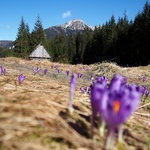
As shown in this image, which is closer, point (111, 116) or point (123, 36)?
point (111, 116)

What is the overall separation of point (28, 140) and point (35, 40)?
247 feet

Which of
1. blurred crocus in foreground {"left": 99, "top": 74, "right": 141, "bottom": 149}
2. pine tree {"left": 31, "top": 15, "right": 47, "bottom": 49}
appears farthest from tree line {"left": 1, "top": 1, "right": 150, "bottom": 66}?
blurred crocus in foreground {"left": 99, "top": 74, "right": 141, "bottom": 149}

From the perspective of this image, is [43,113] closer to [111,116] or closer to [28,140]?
[28,140]

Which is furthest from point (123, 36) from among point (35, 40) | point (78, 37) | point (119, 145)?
point (119, 145)

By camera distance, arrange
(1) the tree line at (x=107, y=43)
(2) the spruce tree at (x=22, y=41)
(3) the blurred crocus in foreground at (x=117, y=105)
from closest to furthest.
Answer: (3) the blurred crocus in foreground at (x=117, y=105) < (1) the tree line at (x=107, y=43) < (2) the spruce tree at (x=22, y=41)

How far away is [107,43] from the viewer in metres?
70.9

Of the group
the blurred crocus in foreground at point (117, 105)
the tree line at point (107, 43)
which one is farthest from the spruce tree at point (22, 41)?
the blurred crocus in foreground at point (117, 105)

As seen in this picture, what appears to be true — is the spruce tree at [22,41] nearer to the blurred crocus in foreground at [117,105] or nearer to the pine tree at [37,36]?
the pine tree at [37,36]

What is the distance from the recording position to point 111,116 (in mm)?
1397

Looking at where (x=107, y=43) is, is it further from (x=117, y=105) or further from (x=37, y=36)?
(x=117, y=105)

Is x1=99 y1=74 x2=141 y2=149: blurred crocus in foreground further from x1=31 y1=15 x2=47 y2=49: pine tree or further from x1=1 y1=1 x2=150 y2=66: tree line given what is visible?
x1=31 y1=15 x2=47 y2=49: pine tree

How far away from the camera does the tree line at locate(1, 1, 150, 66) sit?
55125mm

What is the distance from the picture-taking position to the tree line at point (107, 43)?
55.1 meters

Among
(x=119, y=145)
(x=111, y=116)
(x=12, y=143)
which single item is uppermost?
(x=111, y=116)
